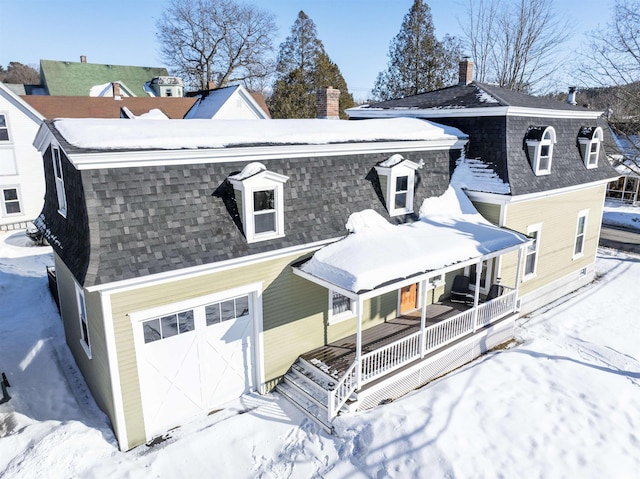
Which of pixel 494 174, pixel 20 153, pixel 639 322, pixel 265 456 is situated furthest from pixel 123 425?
pixel 20 153

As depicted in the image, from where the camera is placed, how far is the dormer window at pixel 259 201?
934 cm

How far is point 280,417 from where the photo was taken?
9578 millimetres

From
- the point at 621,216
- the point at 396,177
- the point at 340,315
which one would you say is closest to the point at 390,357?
the point at 340,315

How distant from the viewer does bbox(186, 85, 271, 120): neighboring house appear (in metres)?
31.0

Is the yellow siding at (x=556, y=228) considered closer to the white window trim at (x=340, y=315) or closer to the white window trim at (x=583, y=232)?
the white window trim at (x=583, y=232)

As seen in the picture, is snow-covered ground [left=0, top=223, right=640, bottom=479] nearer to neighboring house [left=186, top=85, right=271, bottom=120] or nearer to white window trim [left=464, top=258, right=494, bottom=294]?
white window trim [left=464, top=258, right=494, bottom=294]

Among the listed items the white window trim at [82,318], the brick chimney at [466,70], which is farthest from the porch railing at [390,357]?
the brick chimney at [466,70]

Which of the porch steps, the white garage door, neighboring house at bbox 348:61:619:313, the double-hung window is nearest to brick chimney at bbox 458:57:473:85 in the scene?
neighboring house at bbox 348:61:619:313

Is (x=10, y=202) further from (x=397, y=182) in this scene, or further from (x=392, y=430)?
(x=392, y=430)

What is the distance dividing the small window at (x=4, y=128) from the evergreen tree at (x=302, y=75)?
80.7 feet

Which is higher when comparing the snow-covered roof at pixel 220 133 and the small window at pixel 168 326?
the snow-covered roof at pixel 220 133

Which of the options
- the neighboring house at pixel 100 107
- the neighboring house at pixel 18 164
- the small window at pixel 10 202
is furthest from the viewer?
the neighboring house at pixel 100 107

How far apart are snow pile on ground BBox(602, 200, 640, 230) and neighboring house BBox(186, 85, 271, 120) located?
2500cm

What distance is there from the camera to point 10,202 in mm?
25062
